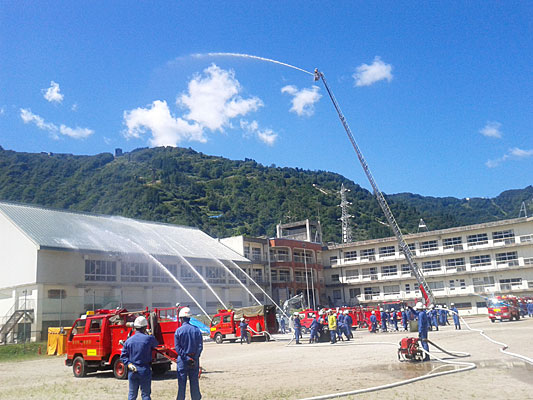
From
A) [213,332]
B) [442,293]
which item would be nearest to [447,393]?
[213,332]

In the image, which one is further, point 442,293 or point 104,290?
point 442,293

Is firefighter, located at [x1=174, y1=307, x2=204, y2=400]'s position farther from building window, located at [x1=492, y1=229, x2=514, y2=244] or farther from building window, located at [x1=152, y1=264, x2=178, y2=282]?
building window, located at [x1=492, y1=229, x2=514, y2=244]

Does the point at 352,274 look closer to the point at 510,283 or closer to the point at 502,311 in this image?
the point at 510,283

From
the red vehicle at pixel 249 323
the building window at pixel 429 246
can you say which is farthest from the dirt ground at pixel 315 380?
the building window at pixel 429 246

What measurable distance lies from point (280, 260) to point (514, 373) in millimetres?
55102

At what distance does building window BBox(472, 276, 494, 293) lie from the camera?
6103 cm

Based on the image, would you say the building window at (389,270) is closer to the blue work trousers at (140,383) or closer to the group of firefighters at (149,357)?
the group of firefighters at (149,357)

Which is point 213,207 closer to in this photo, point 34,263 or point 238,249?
point 238,249

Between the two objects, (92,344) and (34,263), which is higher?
(34,263)

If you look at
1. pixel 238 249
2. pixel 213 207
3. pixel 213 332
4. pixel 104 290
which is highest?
pixel 213 207

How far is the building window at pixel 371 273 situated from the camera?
69.8 meters

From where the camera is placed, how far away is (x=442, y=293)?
63.9 metres

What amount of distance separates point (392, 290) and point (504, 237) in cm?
1644

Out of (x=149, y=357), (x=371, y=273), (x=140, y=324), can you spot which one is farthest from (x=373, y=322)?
(x=371, y=273)
